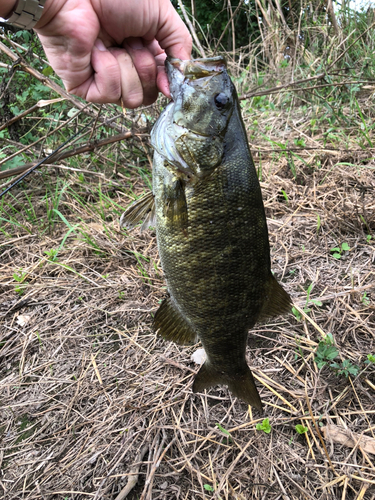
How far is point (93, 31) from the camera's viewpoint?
1487mm

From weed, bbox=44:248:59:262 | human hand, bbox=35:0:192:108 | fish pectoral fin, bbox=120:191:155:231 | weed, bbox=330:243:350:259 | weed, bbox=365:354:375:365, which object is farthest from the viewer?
weed, bbox=44:248:59:262

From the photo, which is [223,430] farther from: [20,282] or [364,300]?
[20,282]

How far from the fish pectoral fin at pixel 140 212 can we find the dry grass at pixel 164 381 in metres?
1.06

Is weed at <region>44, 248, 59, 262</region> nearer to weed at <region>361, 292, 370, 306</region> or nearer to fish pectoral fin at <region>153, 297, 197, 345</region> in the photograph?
fish pectoral fin at <region>153, 297, 197, 345</region>

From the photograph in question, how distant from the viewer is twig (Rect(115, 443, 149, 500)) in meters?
1.66

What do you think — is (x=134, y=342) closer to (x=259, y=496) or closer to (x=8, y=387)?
(x=8, y=387)

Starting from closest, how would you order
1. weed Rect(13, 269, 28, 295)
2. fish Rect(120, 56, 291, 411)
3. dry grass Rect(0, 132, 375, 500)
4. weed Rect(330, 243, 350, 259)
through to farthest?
fish Rect(120, 56, 291, 411) → dry grass Rect(0, 132, 375, 500) → weed Rect(330, 243, 350, 259) → weed Rect(13, 269, 28, 295)

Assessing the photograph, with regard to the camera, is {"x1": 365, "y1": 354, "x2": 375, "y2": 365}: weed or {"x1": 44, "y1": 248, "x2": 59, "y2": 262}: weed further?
{"x1": 44, "y1": 248, "x2": 59, "y2": 262}: weed

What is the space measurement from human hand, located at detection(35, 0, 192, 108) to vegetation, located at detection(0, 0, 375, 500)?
71 cm

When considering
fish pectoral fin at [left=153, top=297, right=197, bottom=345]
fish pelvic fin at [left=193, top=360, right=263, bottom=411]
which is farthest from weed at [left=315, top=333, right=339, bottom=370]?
fish pectoral fin at [left=153, top=297, right=197, bottom=345]

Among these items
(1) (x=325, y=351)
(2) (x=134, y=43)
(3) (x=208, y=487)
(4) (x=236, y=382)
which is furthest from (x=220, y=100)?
(3) (x=208, y=487)

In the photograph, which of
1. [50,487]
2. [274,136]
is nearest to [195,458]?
[50,487]

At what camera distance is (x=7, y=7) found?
147 cm

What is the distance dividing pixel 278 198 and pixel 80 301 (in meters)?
2.17
